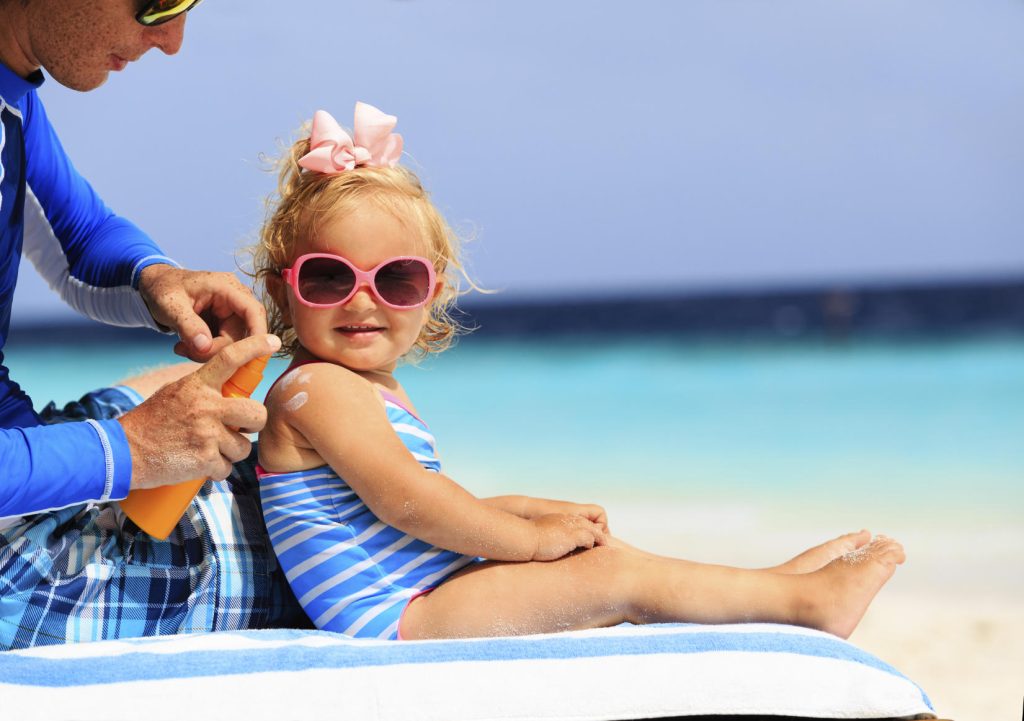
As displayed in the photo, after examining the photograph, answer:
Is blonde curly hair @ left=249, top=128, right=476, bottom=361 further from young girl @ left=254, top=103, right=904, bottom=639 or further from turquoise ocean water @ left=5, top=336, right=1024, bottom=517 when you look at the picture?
turquoise ocean water @ left=5, top=336, right=1024, bottom=517

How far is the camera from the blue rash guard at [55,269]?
2.04 metres

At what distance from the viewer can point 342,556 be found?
90.5 inches

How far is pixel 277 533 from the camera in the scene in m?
2.36

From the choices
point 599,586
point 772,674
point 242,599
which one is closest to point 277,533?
point 242,599

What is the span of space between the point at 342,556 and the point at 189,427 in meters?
0.42

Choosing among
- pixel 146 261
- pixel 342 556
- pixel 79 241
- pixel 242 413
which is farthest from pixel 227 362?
pixel 79 241

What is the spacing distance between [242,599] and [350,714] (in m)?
0.61

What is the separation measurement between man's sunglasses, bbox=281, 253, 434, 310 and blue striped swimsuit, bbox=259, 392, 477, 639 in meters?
0.38

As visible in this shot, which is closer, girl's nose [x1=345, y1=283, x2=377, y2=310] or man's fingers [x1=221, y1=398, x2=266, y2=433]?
man's fingers [x1=221, y1=398, x2=266, y2=433]

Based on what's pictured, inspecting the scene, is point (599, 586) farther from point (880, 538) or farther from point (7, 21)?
point (7, 21)

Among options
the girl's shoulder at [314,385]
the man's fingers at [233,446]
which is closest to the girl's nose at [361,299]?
the girl's shoulder at [314,385]

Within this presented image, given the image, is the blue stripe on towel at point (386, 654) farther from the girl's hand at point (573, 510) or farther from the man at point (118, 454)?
the girl's hand at point (573, 510)

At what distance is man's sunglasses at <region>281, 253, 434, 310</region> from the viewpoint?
2398 millimetres

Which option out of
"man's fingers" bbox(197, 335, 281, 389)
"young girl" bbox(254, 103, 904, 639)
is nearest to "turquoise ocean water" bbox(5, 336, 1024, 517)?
"young girl" bbox(254, 103, 904, 639)
